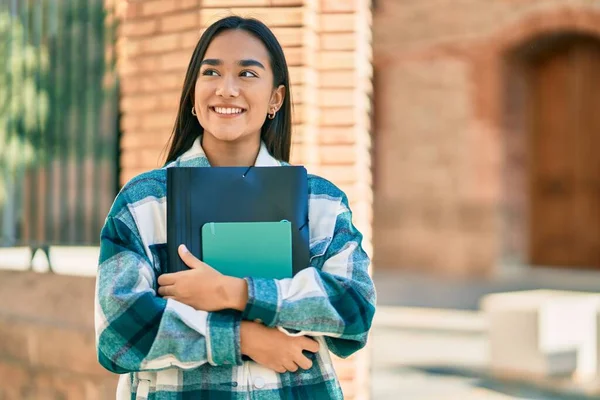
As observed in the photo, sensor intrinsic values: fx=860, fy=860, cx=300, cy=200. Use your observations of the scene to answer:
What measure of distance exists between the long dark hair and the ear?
0.04 ft

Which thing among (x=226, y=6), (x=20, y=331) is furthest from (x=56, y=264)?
(x=226, y=6)

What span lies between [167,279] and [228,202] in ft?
0.66

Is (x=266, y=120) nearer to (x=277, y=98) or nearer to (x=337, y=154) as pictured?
(x=277, y=98)

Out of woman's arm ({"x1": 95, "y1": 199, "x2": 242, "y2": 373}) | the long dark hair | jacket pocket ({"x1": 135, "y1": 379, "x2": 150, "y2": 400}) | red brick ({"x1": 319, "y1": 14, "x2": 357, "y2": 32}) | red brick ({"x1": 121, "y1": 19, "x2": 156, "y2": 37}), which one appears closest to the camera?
woman's arm ({"x1": 95, "y1": 199, "x2": 242, "y2": 373})

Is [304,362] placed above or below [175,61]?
below

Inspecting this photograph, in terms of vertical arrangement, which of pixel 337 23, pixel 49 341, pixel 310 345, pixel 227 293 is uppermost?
pixel 337 23

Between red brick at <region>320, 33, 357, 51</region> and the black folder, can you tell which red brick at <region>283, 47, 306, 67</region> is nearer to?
red brick at <region>320, 33, 357, 51</region>

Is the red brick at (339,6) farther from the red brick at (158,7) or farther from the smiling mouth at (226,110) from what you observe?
the smiling mouth at (226,110)

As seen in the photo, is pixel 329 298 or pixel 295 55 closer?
pixel 329 298

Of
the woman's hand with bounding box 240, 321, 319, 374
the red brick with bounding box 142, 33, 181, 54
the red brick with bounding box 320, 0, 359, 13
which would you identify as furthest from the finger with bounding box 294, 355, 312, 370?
the red brick with bounding box 142, 33, 181, 54

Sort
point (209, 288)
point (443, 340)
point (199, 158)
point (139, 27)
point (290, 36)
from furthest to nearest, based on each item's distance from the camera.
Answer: point (443, 340)
point (139, 27)
point (290, 36)
point (199, 158)
point (209, 288)

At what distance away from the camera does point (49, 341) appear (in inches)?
160

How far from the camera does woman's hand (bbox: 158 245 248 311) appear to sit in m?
1.70

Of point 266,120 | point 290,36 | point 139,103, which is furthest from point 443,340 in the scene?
point 266,120
